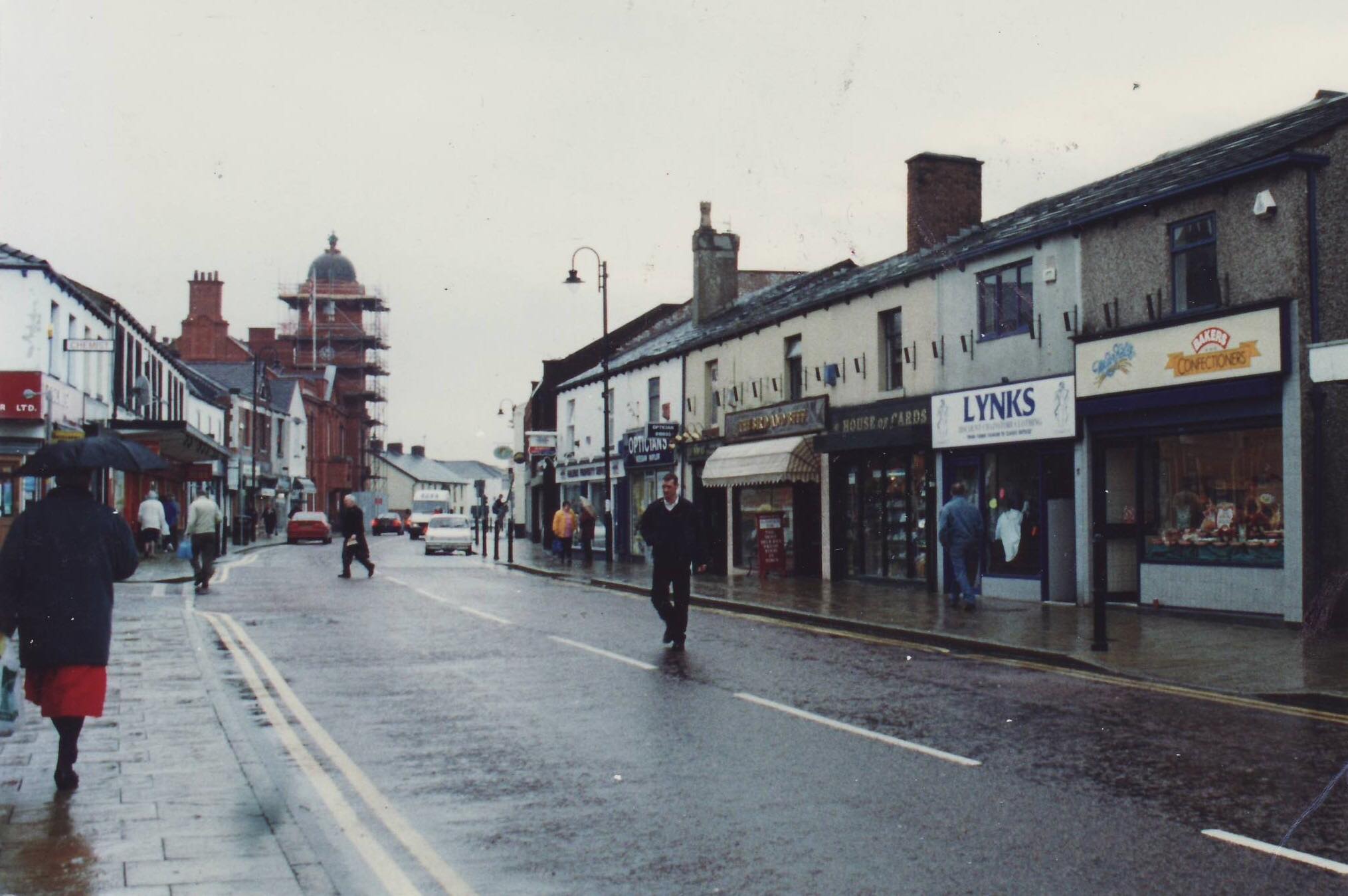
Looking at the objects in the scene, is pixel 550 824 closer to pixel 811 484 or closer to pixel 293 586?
pixel 293 586

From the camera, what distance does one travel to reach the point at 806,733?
8.93 m

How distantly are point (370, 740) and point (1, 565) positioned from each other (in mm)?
2698

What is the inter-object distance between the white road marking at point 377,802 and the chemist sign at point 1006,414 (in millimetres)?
12594

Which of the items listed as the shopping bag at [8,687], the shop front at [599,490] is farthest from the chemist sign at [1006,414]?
the shop front at [599,490]

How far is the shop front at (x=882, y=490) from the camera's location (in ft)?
77.8

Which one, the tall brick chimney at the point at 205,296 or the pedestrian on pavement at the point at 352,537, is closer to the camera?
the pedestrian on pavement at the point at 352,537

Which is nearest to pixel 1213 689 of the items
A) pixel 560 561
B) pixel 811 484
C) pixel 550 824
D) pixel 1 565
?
pixel 550 824

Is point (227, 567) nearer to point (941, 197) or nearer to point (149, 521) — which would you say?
point (149, 521)

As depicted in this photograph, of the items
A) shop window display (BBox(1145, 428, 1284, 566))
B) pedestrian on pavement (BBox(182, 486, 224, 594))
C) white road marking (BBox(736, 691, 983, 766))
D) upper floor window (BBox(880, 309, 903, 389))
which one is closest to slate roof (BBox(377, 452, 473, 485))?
pedestrian on pavement (BBox(182, 486, 224, 594))

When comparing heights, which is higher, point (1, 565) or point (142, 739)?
point (1, 565)

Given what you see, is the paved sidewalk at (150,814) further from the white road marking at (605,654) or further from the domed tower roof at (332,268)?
the domed tower roof at (332,268)

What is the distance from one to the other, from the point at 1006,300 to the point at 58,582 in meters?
17.3

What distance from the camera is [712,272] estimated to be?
39.1m

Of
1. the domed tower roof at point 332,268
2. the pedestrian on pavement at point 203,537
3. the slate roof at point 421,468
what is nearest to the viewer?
the pedestrian on pavement at point 203,537
